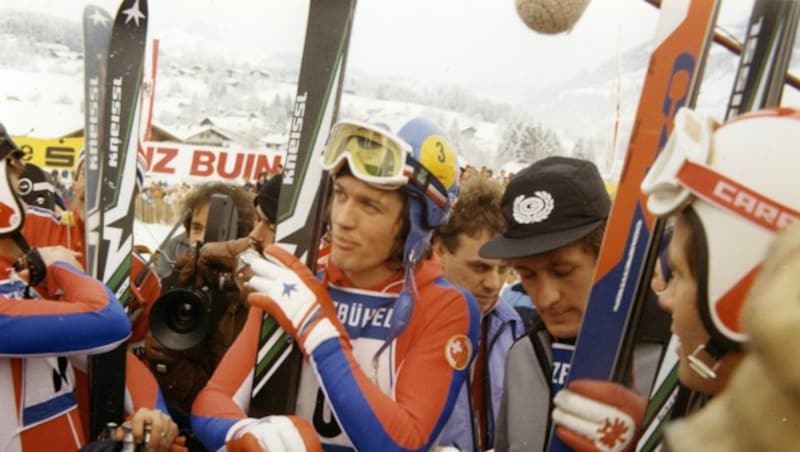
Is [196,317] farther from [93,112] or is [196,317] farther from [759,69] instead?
[759,69]

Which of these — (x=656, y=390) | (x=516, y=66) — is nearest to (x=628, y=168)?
(x=656, y=390)

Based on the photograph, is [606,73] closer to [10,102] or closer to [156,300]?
[10,102]

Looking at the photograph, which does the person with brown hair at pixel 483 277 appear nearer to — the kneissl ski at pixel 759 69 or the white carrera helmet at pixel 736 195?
the kneissl ski at pixel 759 69

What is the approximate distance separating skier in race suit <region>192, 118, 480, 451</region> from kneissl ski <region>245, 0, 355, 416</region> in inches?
6.2

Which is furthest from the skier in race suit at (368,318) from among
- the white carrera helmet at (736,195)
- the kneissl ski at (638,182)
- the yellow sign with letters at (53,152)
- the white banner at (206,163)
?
the white banner at (206,163)

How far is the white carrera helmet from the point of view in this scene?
89 centimetres

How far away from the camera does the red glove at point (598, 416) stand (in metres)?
1.25

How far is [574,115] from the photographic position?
1360cm

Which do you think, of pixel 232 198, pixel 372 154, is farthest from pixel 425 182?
pixel 232 198

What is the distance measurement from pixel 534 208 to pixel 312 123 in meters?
0.74

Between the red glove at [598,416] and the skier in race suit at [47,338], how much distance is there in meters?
1.31

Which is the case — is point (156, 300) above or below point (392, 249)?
below

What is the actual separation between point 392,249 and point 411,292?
14 centimetres

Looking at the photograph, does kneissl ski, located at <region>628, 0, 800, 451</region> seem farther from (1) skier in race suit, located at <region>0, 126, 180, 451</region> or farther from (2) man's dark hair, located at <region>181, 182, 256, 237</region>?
(2) man's dark hair, located at <region>181, 182, 256, 237</region>
